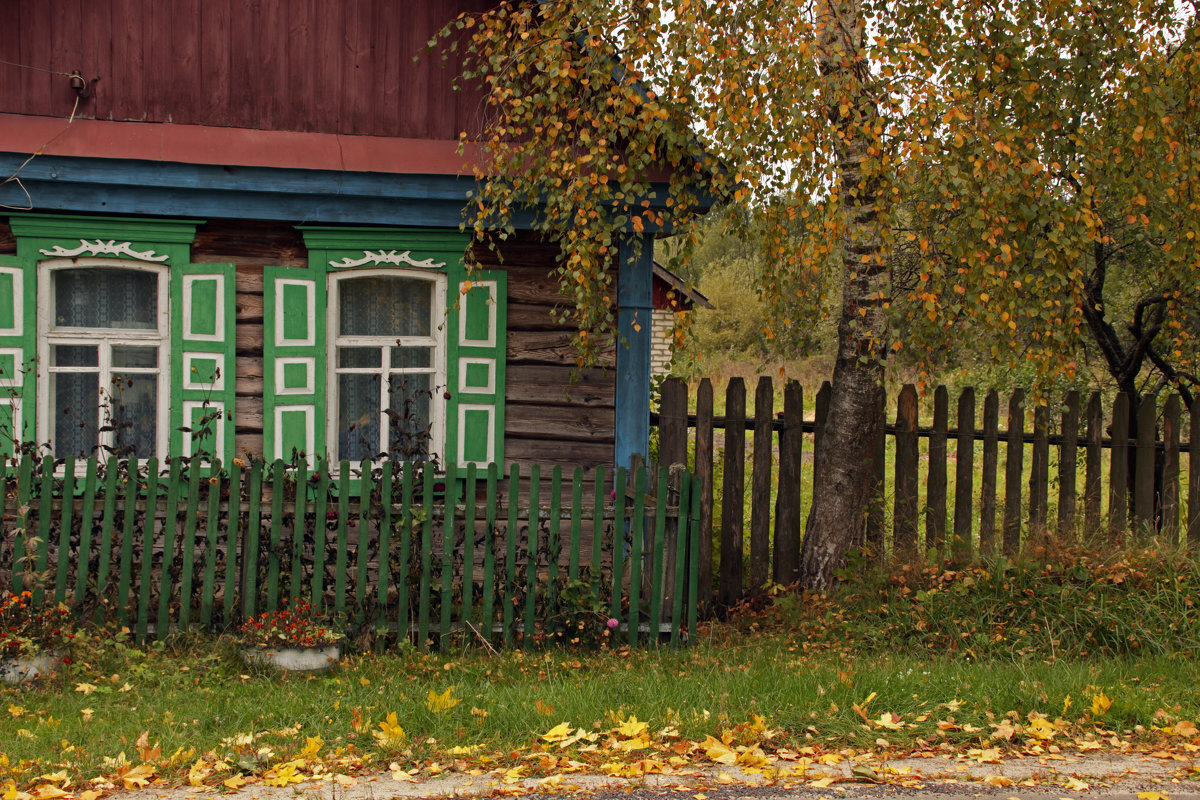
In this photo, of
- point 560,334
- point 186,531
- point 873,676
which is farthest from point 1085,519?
point 186,531

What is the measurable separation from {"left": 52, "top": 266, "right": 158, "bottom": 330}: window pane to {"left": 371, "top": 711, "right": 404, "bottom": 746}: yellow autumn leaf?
4011mm

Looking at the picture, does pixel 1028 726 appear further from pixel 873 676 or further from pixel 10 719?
pixel 10 719

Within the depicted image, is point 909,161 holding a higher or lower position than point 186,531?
higher

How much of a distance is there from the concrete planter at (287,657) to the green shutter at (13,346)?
257 centimetres

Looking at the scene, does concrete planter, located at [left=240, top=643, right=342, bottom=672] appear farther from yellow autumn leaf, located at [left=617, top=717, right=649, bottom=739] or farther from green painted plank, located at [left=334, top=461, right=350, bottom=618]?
yellow autumn leaf, located at [left=617, top=717, right=649, bottom=739]

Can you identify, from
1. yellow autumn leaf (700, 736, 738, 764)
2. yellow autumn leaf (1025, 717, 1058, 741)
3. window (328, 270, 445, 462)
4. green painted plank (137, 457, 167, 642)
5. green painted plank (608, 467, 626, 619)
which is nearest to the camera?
yellow autumn leaf (700, 736, 738, 764)

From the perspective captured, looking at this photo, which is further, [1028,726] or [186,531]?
[186,531]

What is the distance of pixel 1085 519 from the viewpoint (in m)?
7.23

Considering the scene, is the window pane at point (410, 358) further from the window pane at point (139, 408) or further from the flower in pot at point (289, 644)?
the flower in pot at point (289, 644)

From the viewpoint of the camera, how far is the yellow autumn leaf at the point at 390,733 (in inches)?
159

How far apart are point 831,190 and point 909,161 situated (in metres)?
0.44

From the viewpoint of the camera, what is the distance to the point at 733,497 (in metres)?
7.25

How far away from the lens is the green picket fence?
18.6ft

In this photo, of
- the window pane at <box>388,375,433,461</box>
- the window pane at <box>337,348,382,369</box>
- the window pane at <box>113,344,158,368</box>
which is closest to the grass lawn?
the window pane at <box>388,375,433,461</box>
